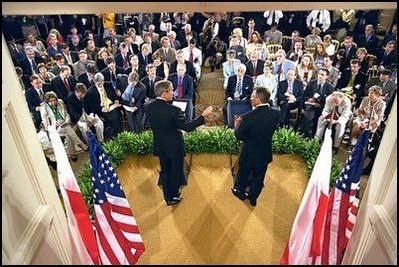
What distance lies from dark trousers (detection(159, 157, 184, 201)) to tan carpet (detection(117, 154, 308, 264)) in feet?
0.63

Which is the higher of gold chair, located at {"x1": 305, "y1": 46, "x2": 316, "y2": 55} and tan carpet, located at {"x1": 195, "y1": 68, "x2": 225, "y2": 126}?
gold chair, located at {"x1": 305, "y1": 46, "x2": 316, "y2": 55}

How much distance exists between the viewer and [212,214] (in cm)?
539

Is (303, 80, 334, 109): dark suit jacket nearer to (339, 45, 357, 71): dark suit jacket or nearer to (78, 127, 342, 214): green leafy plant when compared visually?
(78, 127, 342, 214): green leafy plant

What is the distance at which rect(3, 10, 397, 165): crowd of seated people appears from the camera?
22.1 ft

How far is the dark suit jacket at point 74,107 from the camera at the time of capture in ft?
21.8

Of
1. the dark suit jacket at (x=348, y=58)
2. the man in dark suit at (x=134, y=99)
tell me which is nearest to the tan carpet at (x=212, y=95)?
the man in dark suit at (x=134, y=99)

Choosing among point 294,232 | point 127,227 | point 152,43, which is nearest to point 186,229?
point 127,227

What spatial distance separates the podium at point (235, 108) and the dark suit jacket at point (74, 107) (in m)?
2.52

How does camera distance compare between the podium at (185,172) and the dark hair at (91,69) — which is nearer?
the podium at (185,172)

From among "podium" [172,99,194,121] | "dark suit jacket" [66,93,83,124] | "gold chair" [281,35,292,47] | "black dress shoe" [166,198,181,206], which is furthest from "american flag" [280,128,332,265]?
"gold chair" [281,35,292,47]

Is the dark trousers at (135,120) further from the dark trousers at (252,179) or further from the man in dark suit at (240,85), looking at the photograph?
the dark trousers at (252,179)

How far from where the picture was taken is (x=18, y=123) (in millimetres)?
3018

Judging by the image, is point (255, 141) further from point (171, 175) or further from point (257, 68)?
point (257, 68)

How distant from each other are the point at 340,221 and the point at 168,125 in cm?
225
